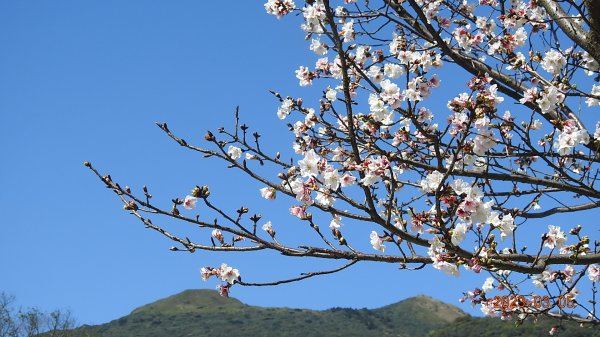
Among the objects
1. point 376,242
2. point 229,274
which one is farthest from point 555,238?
point 229,274

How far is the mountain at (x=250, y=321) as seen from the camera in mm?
72875

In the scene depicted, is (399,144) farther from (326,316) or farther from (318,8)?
(326,316)

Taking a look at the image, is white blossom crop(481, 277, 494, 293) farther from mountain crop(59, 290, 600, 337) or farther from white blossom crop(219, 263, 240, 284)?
mountain crop(59, 290, 600, 337)

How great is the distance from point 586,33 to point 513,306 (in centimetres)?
290

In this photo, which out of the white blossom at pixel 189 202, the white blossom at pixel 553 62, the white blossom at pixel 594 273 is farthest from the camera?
the white blossom at pixel 594 273

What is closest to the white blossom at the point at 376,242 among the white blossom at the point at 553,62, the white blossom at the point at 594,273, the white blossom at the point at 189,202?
the white blossom at the point at 189,202

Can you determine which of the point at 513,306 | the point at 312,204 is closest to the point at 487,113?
the point at 312,204

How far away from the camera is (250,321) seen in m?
79.2

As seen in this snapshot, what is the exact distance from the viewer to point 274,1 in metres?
6.00

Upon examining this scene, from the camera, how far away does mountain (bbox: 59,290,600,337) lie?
72875 mm

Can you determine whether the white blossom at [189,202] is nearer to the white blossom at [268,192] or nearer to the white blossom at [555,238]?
the white blossom at [268,192]

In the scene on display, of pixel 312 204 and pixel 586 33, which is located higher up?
pixel 586 33

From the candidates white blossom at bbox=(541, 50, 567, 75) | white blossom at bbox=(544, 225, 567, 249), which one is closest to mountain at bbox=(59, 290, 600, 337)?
white blossom at bbox=(541, 50, 567, 75)

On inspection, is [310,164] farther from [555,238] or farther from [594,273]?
[594,273]
